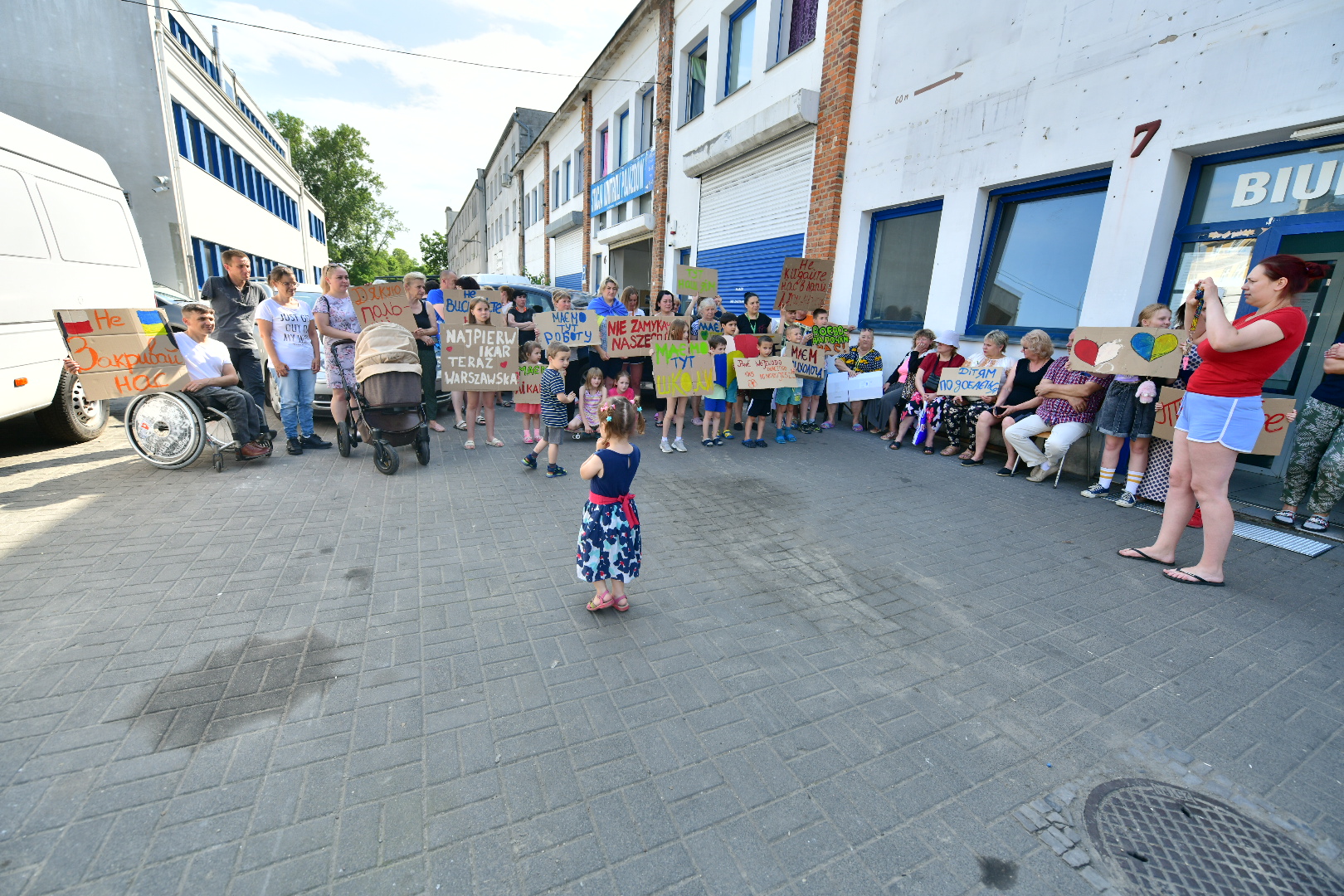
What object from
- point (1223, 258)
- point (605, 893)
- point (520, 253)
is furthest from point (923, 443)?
point (520, 253)

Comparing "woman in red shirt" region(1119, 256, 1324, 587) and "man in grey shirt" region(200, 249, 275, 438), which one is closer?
"woman in red shirt" region(1119, 256, 1324, 587)

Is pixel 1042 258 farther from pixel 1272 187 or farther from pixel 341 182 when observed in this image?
pixel 341 182

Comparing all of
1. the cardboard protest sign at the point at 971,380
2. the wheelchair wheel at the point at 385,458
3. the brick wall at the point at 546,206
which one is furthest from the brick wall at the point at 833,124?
the brick wall at the point at 546,206

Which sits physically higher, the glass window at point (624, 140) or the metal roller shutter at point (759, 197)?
the glass window at point (624, 140)

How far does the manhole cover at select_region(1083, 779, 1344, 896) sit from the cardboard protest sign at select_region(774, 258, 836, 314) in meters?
8.53

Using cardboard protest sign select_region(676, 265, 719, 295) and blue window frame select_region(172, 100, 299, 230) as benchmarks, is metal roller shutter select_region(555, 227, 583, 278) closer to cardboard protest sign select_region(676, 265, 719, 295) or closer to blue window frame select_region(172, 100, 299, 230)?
blue window frame select_region(172, 100, 299, 230)

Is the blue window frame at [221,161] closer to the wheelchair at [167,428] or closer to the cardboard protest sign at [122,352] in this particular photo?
the cardboard protest sign at [122,352]

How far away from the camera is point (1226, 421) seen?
3863mm

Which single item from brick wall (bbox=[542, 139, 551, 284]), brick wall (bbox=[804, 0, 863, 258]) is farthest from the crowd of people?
brick wall (bbox=[542, 139, 551, 284])

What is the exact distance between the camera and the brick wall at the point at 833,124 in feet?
32.0

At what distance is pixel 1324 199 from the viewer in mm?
5340

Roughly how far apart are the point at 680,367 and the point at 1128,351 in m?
4.70

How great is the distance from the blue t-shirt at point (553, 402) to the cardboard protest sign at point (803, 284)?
5145 mm

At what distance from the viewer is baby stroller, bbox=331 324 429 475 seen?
5.81m
